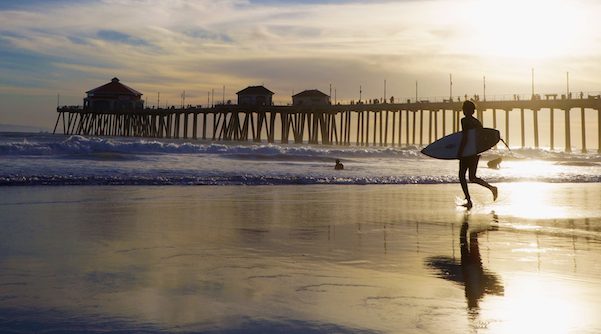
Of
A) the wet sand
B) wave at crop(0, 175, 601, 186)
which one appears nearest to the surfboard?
the wet sand

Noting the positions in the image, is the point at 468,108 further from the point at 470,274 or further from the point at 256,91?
the point at 256,91

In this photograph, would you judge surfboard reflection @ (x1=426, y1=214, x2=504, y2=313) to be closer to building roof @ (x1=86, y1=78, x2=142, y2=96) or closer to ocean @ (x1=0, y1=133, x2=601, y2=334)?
ocean @ (x1=0, y1=133, x2=601, y2=334)

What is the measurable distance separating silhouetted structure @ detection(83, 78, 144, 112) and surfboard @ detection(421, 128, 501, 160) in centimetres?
8672

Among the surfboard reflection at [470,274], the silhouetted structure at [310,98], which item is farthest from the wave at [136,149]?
the silhouetted structure at [310,98]

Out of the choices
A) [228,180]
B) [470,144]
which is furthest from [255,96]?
[470,144]

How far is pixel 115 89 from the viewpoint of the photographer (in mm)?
95500

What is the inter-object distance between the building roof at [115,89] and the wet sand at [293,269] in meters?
89.9

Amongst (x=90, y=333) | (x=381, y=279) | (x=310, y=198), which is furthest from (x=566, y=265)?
(x=310, y=198)

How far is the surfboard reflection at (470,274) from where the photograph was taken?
3.85 metres

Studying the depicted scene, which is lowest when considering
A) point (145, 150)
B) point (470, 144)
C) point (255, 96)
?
point (470, 144)

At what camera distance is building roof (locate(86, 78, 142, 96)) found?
312 ft

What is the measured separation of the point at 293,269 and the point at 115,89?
95.8 meters

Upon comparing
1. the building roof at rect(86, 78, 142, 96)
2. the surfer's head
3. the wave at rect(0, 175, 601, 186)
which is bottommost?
the wave at rect(0, 175, 601, 186)

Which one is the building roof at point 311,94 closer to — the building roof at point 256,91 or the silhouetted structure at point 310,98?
the silhouetted structure at point 310,98
